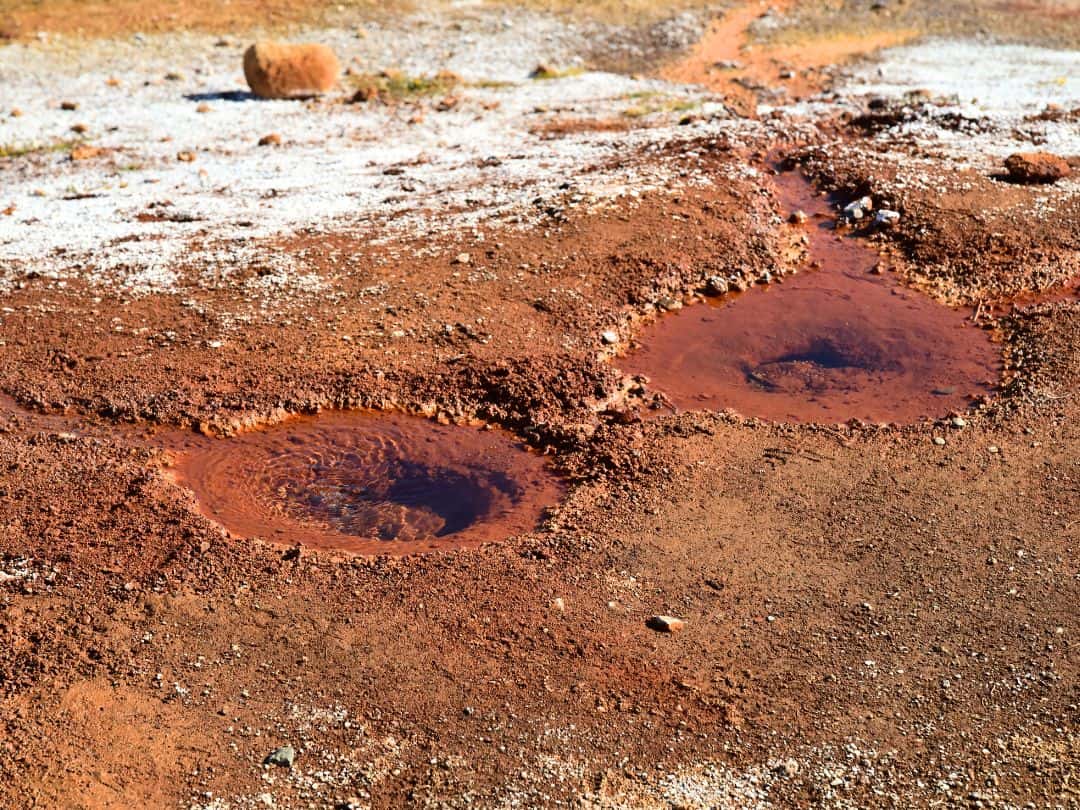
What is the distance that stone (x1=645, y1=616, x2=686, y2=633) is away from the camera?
6.73 metres

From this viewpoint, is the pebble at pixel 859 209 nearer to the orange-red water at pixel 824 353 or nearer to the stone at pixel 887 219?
the stone at pixel 887 219

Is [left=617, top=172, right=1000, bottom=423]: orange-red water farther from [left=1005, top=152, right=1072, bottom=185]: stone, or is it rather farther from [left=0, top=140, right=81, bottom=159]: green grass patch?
[left=0, top=140, right=81, bottom=159]: green grass patch

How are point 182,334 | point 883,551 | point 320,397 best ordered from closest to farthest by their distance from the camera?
point 883,551, point 320,397, point 182,334

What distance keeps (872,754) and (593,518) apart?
262 cm

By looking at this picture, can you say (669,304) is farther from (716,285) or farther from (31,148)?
(31,148)

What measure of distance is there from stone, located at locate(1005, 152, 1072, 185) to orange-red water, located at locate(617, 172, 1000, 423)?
9.36 feet

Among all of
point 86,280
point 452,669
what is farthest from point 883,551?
point 86,280

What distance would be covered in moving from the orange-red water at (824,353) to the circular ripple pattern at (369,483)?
1.95 metres

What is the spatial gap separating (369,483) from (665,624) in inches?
108

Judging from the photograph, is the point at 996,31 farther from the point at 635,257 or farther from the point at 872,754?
the point at 872,754

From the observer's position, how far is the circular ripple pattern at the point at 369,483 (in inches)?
305

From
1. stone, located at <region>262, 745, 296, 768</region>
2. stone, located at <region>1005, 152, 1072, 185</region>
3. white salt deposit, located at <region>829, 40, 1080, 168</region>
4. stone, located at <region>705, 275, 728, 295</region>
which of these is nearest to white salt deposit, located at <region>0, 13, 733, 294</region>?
stone, located at <region>705, 275, 728, 295</region>

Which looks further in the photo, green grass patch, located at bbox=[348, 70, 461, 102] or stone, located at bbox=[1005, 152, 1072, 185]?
green grass patch, located at bbox=[348, 70, 461, 102]

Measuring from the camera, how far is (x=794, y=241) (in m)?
12.1
